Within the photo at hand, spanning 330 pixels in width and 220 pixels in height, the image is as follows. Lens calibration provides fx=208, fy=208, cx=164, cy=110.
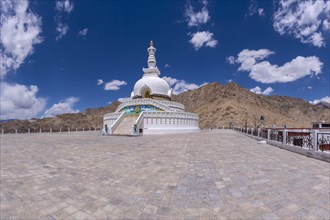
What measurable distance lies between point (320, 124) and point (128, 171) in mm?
29025

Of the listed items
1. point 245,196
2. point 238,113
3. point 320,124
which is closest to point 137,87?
point 320,124

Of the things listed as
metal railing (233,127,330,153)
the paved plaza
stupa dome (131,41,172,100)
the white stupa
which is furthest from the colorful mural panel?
the paved plaza

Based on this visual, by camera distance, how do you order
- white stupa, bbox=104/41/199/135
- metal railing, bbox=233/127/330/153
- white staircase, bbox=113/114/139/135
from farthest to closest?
1. white stupa, bbox=104/41/199/135
2. white staircase, bbox=113/114/139/135
3. metal railing, bbox=233/127/330/153

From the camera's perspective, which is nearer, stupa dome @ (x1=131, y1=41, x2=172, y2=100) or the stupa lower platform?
the stupa lower platform

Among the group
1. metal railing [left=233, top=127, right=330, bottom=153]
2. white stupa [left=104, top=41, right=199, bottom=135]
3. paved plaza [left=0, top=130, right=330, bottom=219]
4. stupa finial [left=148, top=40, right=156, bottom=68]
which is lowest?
paved plaza [left=0, top=130, right=330, bottom=219]

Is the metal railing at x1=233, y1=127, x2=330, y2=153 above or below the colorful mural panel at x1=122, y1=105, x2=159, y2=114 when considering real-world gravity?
below

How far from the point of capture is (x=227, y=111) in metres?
88.5

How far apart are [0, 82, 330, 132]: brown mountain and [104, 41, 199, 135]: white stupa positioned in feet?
123

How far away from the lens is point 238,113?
86.4 m

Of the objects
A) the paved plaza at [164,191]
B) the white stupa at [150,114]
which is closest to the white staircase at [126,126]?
the white stupa at [150,114]

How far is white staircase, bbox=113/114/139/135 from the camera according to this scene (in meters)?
27.0

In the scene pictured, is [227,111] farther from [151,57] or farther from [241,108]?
[151,57]

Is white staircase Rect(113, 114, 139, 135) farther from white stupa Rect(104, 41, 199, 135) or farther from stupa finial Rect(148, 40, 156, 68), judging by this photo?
stupa finial Rect(148, 40, 156, 68)

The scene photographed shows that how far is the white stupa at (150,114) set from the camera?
28531 mm
